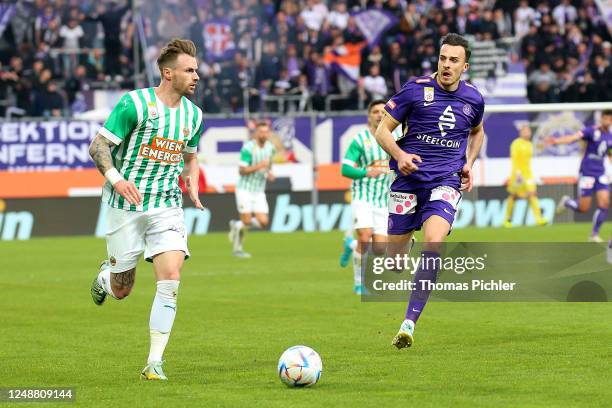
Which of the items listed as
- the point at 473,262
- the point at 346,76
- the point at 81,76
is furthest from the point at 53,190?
the point at 473,262

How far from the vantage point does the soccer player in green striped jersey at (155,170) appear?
8281 mm

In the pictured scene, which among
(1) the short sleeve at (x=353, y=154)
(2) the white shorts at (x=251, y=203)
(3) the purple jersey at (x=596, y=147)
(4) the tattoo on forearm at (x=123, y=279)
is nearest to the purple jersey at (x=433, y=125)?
(4) the tattoo on forearm at (x=123, y=279)

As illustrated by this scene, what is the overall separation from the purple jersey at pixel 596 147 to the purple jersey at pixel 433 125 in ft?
44.3

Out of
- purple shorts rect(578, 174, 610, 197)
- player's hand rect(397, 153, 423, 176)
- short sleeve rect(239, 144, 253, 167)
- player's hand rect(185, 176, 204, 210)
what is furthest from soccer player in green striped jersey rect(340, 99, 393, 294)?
purple shorts rect(578, 174, 610, 197)

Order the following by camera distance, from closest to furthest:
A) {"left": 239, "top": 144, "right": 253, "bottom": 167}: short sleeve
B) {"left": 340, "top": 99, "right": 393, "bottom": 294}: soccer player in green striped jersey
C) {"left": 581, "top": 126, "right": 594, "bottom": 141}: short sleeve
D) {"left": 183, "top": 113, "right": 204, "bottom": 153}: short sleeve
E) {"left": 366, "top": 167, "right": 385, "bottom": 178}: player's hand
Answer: {"left": 183, "top": 113, "right": 204, "bottom": 153}: short sleeve < {"left": 366, "top": 167, "right": 385, "bottom": 178}: player's hand < {"left": 340, "top": 99, "right": 393, "bottom": 294}: soccer player in green striped jersey < {"left": 239, "top": 144, "right": 253, "bottom": 167}: short sleeve < {"left": 581, "top": 126, "right": 594, "bottom": 141}: short sleeve

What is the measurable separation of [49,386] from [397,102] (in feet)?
11.9

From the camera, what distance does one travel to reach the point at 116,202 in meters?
8.58

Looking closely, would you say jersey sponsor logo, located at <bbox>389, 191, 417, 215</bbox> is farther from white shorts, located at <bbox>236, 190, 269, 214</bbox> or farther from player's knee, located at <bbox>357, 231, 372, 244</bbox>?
white shorts, located at <bbox>236, 190, 269, 214</bbox>

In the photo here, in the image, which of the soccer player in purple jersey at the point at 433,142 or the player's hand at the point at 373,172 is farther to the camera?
the player's hand at the point at 373,172

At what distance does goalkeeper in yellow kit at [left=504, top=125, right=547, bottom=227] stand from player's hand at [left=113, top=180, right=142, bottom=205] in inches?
802

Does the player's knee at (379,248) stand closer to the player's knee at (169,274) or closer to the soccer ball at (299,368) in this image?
the player's knee at (169,274)

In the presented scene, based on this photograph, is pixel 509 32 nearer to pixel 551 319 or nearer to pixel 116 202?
pixel 551 319

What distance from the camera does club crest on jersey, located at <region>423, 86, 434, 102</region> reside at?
9961 millimetres

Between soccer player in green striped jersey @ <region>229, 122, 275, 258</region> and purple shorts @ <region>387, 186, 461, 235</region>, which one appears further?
soccer player in green striped jersey @ <region>229, 122, 275, 258</region>
